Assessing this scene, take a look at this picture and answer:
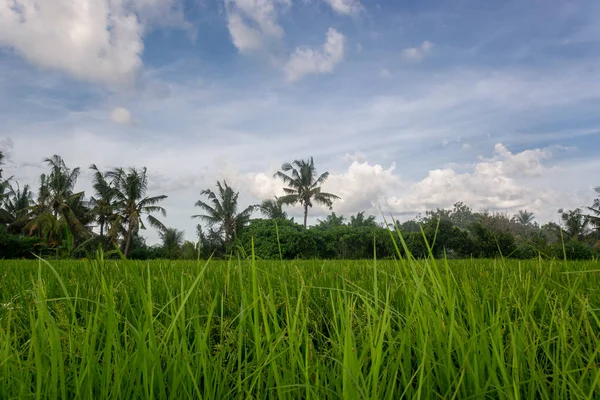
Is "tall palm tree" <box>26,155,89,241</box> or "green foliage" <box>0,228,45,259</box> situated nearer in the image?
"green foliage" <box>0,228,45,259</box>

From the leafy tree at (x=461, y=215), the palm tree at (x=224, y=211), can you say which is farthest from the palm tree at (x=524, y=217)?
the palm tree at (x=224, y=211)

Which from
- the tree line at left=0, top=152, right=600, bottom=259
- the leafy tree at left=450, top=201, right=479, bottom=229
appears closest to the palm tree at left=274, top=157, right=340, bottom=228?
the tree line at left=0, top=152, right=600, bottom=259

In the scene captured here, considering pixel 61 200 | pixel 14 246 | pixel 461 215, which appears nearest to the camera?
pixel 14 246

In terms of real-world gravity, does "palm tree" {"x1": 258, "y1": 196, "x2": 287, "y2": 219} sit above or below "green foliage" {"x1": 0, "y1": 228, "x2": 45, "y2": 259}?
above

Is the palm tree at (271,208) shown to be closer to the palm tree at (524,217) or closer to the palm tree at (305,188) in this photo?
the palm tree at (305,188)

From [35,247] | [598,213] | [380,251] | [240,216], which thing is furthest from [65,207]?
[598,213]

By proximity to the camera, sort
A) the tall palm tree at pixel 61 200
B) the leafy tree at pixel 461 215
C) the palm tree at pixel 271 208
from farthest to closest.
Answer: the leafy tree at pixel 461 215 < the palm tree at pixel 271 208 < the tall palm tree at pixel 61 200

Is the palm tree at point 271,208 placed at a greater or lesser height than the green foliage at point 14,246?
greater

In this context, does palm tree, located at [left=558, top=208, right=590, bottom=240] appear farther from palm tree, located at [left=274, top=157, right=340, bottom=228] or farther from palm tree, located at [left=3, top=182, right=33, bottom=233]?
palm tree, located at [left=3, top=182, right=33, bottom=233]

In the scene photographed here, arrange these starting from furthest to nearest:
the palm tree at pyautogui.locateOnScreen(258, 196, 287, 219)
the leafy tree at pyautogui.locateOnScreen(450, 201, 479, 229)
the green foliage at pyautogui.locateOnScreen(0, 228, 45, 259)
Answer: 1. the leafy tree at pyautogui.locateOnScreen(450, 201, 479, 229)
2. the palm tree at pyautogui.locateOnScreen(258, 196, 287, 219)
3. the green foliage at pyautogui.locateOnScreen(0, 228, 45, 259)

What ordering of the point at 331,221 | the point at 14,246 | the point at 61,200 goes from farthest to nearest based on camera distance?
the point at 331,221 → the point at 61,200 → the point at 14,246

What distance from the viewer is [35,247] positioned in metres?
28.9

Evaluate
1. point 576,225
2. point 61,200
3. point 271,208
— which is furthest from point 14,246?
point 576,225

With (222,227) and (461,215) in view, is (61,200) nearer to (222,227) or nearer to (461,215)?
(222,227)
